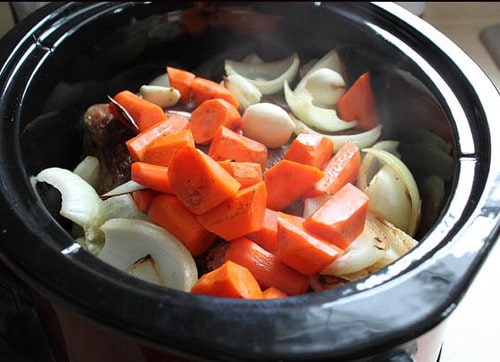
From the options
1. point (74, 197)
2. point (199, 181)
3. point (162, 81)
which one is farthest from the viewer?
point (162, 81)

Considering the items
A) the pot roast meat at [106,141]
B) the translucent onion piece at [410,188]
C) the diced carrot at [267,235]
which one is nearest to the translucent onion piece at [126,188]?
the pot roast meat at [106,141]

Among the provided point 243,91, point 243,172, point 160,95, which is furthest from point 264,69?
point 243,172

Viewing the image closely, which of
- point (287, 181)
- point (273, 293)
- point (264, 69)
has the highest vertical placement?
point (264, 69)

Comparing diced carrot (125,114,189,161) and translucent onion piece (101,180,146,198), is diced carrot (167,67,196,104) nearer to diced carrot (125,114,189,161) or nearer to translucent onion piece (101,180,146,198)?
diced carrot (125,114,189,161)

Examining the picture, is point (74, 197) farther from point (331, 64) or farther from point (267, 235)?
point (331, 64)

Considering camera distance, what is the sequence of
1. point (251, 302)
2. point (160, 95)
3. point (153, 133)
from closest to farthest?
point (251, 302)
point (153, 133)
point (160, 95)

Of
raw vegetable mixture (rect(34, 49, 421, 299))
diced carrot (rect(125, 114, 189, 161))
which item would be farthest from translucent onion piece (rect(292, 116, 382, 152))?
diced carrot (rect(125, 114, 189, 161))

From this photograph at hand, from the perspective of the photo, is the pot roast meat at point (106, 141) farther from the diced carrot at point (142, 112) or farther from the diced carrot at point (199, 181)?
the diced carrot at point (199, 181)
